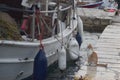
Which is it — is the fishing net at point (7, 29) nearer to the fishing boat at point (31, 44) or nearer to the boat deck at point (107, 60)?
the fishing boat at point (31, 44)

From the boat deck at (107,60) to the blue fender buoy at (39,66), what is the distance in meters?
0.81

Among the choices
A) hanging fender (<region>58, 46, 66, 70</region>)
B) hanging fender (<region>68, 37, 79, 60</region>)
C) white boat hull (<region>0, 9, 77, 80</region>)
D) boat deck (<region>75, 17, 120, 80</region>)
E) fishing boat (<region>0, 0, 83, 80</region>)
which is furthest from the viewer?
hanging fender (<region>68, 37, 79, 60</region>)

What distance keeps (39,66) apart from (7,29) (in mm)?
946

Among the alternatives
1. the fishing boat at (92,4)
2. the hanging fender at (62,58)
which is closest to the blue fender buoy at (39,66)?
the hanging fender at (62,58)

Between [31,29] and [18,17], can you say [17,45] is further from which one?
[18,17]

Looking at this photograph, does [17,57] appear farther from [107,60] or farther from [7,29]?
[107,60]

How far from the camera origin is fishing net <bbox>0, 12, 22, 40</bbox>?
766 cm

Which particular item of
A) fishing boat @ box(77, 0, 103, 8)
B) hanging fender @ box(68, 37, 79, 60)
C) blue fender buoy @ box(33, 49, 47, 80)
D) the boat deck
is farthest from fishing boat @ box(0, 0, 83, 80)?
fishing boat @ box(77, 0, 103, 8)

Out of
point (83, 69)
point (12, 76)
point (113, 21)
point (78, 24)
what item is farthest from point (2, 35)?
point (113, 21)

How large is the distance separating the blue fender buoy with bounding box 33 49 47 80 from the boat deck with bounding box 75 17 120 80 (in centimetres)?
81

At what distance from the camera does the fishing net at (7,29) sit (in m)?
7.66

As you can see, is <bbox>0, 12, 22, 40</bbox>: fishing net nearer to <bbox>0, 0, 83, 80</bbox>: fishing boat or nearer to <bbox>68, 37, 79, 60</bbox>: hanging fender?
<bbox>0, 0, 83, 80</bbox>: fishing boat

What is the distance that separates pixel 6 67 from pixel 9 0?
1617 mm

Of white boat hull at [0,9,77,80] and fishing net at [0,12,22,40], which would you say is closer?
white boat hull at [0,9,77,80]
